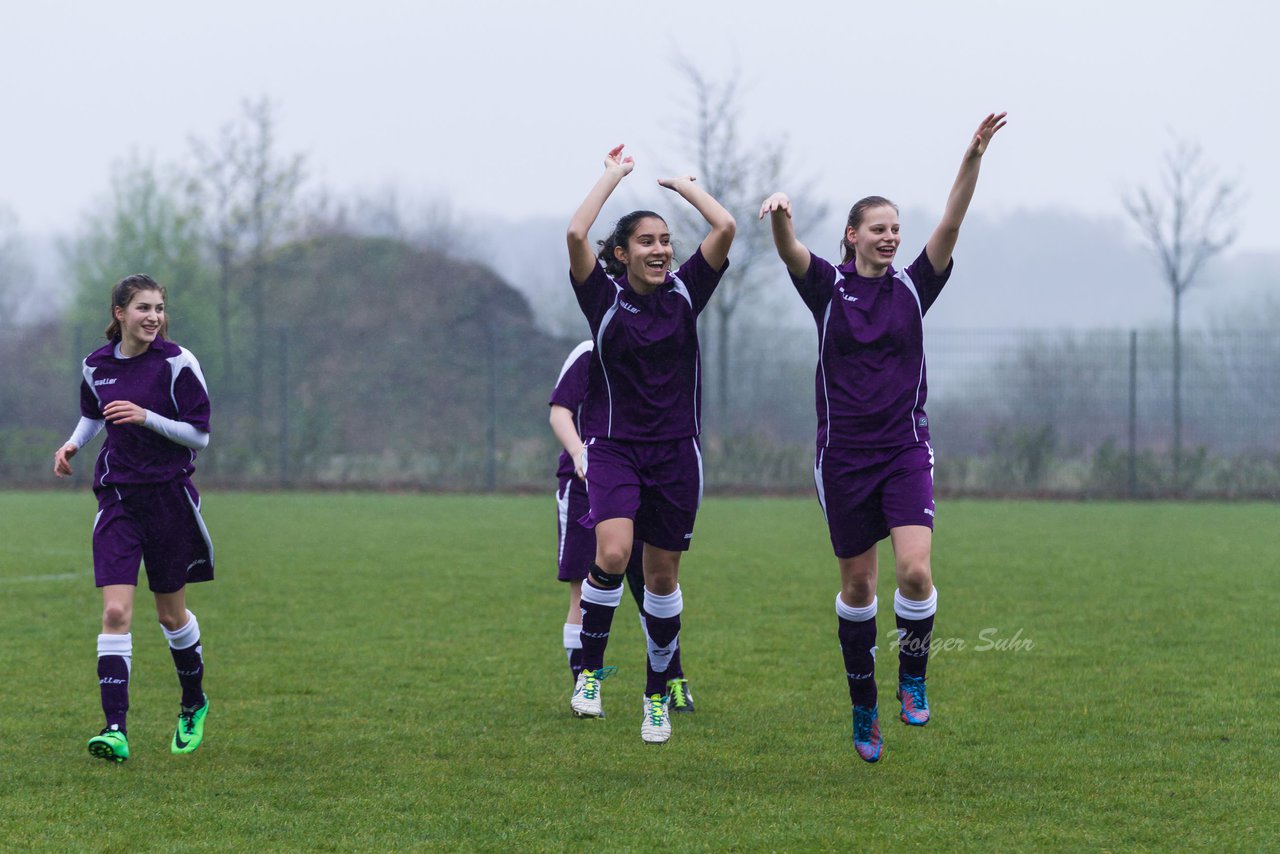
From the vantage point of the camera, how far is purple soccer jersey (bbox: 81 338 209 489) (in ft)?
18.9

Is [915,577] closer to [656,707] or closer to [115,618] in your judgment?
[656,707]

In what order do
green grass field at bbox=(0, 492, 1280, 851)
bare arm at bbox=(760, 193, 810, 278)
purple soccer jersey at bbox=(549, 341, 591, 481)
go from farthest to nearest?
purple soccer jersey at bbox=(549, 341, 591, 481) < bare arm at bbox=(760, 193, 810, 278) < green grass field at bbox=(0, 492, 1280, 851)

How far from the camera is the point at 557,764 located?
Answer: 5512 mm

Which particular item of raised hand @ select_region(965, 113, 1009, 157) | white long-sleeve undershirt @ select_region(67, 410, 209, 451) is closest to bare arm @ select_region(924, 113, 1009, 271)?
raised hand @ select_region(965, 113, 1009, 157)

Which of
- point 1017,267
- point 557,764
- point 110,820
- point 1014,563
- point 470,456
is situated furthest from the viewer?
point 1017,267

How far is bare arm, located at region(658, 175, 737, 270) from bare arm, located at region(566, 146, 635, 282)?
216mm

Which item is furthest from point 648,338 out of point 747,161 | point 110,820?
point 747,161

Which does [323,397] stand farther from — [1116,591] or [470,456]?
[1116,591]

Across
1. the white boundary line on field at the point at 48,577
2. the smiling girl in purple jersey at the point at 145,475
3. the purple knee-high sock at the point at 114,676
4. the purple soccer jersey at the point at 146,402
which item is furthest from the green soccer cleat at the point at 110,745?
the white boundary line on field at the point at 48,577

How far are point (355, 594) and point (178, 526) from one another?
498 centimetres

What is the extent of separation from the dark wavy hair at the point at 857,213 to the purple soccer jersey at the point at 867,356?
0.59 feet

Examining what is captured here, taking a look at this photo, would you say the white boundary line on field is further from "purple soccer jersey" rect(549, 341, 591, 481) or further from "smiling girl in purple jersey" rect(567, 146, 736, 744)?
"smiling girl in purple jersey" rect(567, 146, 736, 744)

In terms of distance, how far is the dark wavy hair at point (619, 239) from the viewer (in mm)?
5938

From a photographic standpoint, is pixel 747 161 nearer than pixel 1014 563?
No
